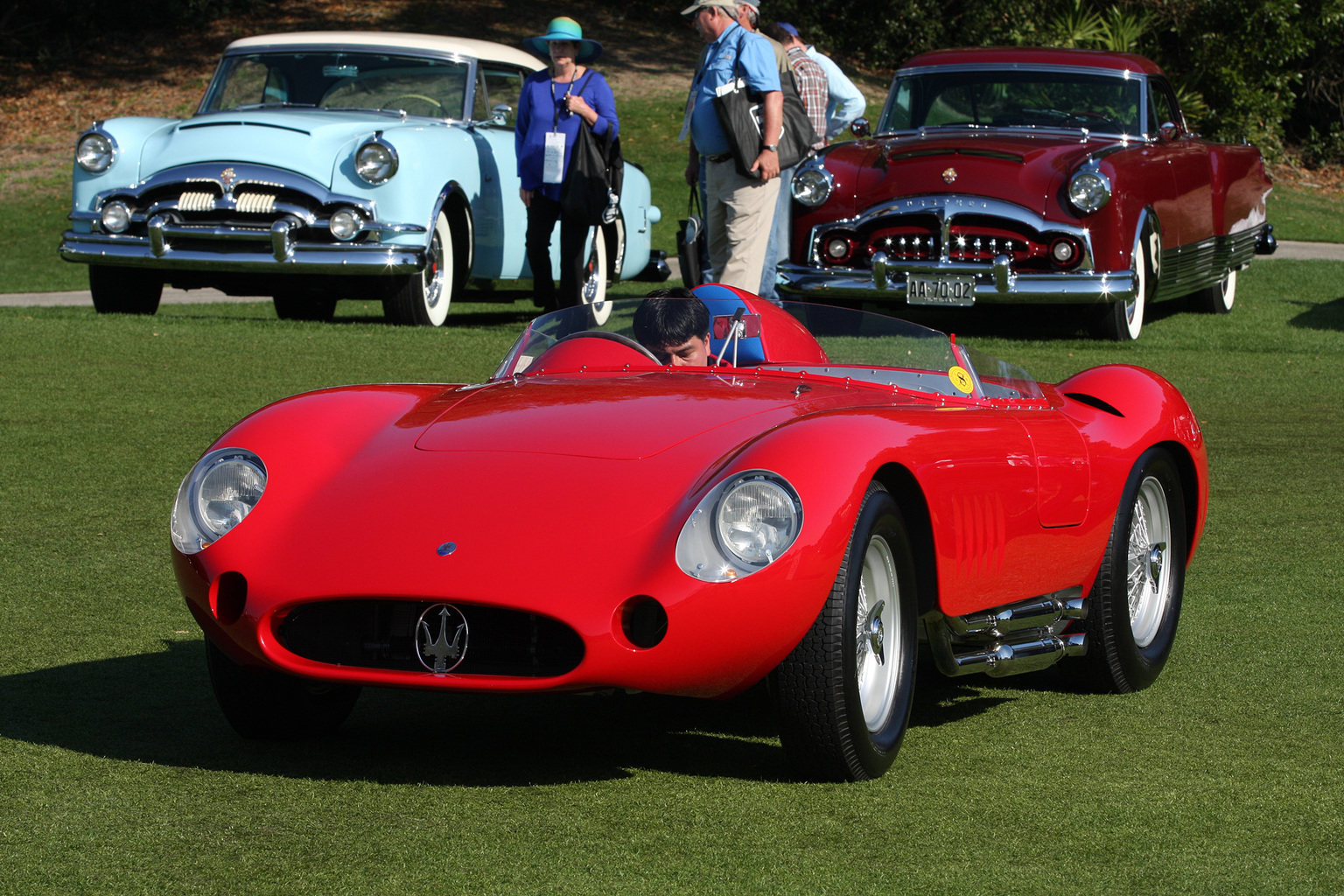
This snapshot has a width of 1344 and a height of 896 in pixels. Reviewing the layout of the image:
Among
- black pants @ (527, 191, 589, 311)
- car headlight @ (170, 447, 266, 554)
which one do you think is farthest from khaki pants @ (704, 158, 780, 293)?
car headlight @ (170, 447, 266, 554)

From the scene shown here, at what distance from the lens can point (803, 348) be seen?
4.96m

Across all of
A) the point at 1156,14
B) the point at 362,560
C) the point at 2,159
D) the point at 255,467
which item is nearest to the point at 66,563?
the point at 255,467

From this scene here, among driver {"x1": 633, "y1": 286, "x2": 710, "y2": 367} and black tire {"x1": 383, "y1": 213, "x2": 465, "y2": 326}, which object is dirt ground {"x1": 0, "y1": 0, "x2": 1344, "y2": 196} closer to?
black tire {"x1": 383, "y1": 213, "x2": 465, "y2": 326}

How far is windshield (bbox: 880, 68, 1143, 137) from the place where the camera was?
12.5 m

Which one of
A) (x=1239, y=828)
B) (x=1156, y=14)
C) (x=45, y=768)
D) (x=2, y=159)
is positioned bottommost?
(x=2, y=159)

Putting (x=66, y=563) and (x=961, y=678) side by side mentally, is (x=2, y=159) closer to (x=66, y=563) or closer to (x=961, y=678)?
(x=66, y=563)

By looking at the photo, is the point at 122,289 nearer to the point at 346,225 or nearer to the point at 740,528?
the point at 346,225

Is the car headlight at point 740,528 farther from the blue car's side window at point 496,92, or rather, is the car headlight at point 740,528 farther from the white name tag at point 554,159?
the blue car's side window at point 496,92

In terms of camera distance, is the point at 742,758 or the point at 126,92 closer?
the point at 742,758

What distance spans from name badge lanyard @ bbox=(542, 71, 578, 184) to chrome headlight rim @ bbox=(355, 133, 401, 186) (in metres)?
1.01

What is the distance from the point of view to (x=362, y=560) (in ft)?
11.9

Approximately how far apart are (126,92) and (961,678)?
27.9m

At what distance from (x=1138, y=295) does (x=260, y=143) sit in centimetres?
587

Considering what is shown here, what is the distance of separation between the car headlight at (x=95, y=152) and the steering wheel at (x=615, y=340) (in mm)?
7279
